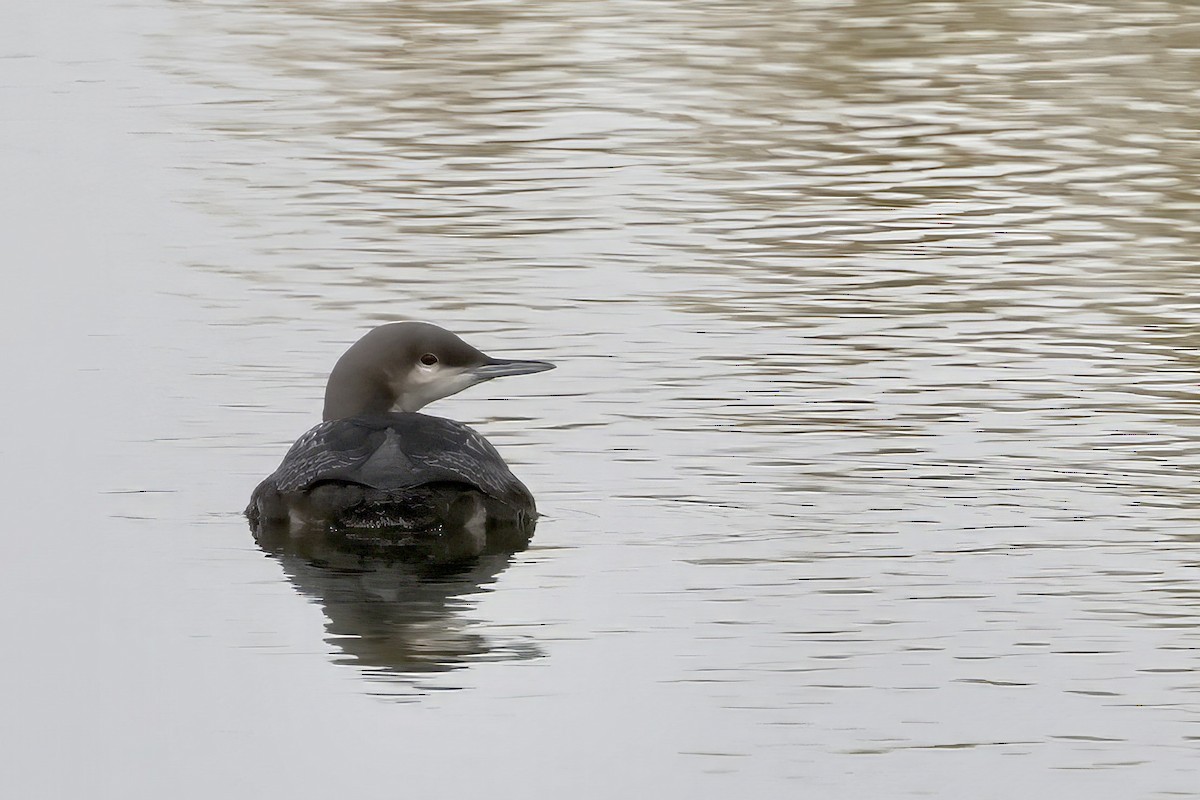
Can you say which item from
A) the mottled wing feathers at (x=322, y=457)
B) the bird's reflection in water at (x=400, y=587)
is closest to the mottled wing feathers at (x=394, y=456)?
the mottled wing feathers at (x=322, y=457)

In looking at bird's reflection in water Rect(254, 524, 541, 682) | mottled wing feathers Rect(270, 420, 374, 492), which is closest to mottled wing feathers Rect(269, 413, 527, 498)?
mottled wing feathers Rect(270, 420, 374, 492)

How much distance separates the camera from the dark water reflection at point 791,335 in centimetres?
626

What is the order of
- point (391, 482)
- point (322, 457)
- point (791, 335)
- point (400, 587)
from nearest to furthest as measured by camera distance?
point (400, 587), point (391, 482), point (322, 457), point (791, 335)

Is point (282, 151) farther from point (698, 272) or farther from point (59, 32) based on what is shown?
point (59, 32)

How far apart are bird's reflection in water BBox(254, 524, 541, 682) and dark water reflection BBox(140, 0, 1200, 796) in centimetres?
3

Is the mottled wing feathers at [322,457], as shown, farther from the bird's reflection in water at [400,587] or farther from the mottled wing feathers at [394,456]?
the bird's reflection in water at [400,587]

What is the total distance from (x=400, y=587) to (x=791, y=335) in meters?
3.45

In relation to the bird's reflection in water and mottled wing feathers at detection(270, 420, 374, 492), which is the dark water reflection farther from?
mottled wing feathers at detection(270, 420, 374, 492)

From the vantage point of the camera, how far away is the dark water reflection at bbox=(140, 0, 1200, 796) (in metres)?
6.26

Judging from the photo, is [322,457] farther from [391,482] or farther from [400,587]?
[400,587]

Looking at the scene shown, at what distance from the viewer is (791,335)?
1031 cm

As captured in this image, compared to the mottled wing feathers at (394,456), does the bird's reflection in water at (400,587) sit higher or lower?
lower

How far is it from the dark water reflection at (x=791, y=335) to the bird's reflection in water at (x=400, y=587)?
33 mm

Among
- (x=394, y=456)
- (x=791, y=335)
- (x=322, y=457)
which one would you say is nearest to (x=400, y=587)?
(x=394, y=456)
